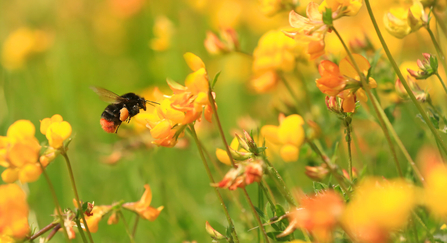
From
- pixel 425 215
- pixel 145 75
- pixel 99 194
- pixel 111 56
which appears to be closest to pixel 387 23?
pixel 425 215

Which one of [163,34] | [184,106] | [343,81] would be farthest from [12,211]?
[163,34]

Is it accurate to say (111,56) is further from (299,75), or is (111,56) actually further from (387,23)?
(387,23)

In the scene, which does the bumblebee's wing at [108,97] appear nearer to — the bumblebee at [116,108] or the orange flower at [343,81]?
the bumblebee at [116,108]

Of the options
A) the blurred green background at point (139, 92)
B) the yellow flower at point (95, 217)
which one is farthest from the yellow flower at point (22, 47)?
the yellow flower at point (95, 217)

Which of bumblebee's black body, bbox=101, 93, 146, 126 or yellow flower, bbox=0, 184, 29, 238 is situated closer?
yellow flower, bbox=0, 184, 29, 238

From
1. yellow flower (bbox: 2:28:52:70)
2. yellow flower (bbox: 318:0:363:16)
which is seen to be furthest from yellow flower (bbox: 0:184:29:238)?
yellow flower (bbox: 2:28:52:70)

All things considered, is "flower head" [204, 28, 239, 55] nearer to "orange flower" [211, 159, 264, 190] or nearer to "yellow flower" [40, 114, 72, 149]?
"yellow flower" [40, 114, 72, 149]
